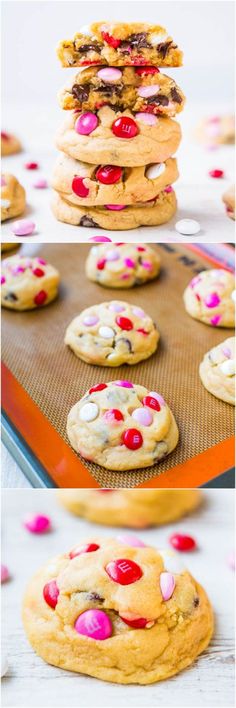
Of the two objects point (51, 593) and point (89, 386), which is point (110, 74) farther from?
point (51, 593)

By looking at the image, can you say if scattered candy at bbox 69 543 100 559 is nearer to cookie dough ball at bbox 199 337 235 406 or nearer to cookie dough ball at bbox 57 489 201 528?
cookie dough ball at bbox 57 489 201 528

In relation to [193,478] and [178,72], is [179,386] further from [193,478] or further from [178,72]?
[178,72]

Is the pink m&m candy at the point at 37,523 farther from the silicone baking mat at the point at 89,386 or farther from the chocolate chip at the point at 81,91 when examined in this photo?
the chocolate chip at the point at 81,91

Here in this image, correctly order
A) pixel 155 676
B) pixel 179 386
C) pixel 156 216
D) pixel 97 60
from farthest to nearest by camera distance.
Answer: pixel 179 386, pixel 155 676, pixel 156 216, pixel 97 60

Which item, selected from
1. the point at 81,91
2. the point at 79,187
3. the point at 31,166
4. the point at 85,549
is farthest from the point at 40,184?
the point at 85,549

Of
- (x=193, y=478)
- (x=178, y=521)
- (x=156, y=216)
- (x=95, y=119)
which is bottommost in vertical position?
(x=178, y=521)

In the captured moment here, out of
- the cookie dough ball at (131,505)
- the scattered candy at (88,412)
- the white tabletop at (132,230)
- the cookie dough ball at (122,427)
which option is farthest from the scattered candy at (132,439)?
the white tabletop at (132,230)

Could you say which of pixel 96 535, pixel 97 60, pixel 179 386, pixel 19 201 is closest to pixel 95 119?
pixel 97 60
